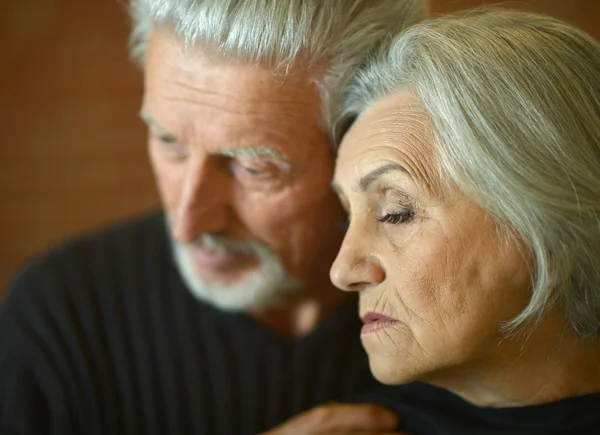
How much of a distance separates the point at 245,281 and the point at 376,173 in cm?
44

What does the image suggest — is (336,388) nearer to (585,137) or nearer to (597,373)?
(597,373)

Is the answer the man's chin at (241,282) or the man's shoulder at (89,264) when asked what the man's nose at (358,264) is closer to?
the man's chin at (241,282)

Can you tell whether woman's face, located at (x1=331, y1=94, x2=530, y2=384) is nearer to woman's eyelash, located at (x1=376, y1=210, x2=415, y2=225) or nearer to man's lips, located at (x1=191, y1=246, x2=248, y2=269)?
woman's eyelash, located at (x1=376, y1=210, x2=415, y2=225)

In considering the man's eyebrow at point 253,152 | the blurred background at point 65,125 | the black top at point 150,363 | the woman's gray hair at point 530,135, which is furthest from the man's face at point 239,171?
the blurred background at point 65,125

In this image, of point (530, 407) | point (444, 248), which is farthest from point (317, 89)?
point (530, 407)

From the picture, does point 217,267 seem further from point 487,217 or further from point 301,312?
point 487,217

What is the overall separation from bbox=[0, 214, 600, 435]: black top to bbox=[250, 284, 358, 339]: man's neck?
0.03 metres

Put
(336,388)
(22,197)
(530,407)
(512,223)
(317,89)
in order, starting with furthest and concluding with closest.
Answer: (22,197)
(336,388)
(317,89)
(530,407)
(512,223)

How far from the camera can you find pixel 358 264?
1.03 meters

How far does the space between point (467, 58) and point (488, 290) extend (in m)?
0.30

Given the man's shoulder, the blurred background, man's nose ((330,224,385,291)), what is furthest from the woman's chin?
the blurred background

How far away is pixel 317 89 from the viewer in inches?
46.5

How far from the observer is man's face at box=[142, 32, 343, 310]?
3.78ft

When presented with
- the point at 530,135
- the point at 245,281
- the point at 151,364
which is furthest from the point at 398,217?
the point at 151,364
